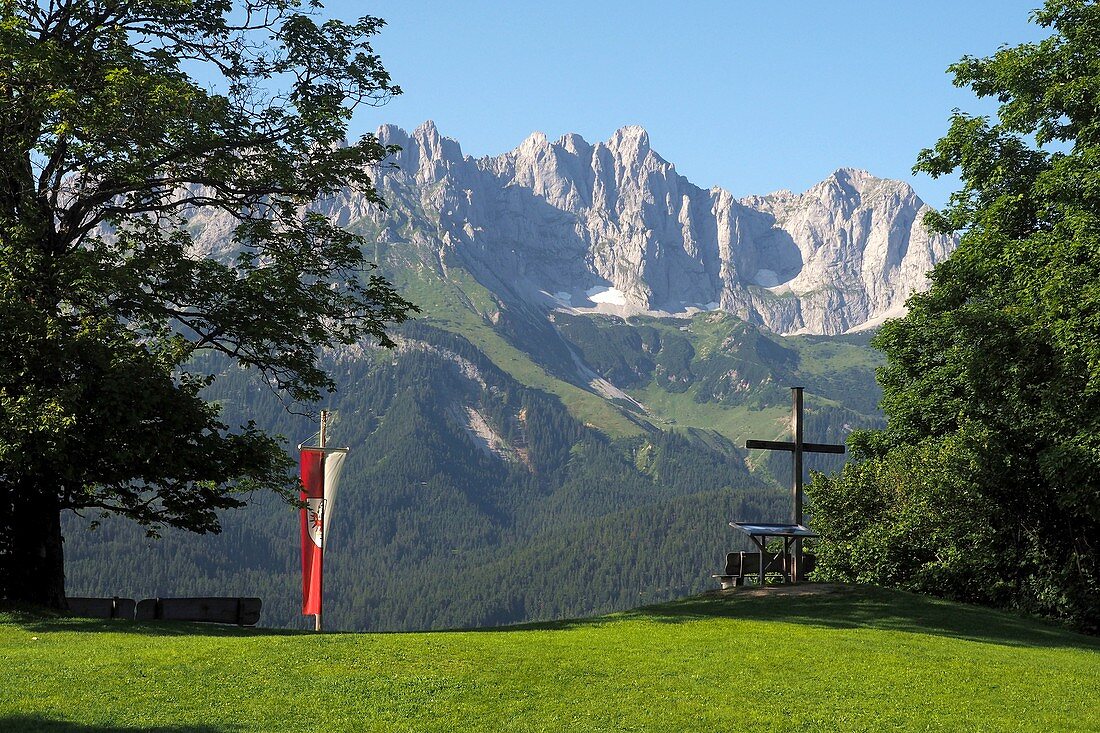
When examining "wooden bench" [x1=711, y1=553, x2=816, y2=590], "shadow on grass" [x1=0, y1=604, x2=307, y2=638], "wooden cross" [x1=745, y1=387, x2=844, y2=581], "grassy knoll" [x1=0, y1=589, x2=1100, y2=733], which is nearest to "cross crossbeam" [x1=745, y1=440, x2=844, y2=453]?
"wooden cross" [x1=745, y1=387, x2=844, y2=581]

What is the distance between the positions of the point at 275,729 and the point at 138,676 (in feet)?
13.5

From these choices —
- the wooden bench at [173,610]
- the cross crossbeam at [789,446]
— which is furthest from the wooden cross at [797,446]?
the wooden bench at [173,610]

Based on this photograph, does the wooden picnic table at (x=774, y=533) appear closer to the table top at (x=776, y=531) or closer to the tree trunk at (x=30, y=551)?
the table top at (x=776, y=531)

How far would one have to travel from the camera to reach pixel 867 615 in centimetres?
2861

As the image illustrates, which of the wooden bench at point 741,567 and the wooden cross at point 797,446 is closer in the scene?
the wooden bench at point 741,567

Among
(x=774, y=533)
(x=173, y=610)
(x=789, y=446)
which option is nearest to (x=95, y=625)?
(x=173, y=610)

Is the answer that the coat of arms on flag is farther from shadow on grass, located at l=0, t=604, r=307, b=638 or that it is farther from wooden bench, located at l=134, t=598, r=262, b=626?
shadow on grass, located at l=0, t=604, r=307, b=638

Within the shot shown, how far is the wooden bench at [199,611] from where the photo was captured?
27.8 metres

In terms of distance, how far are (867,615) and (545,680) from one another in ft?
41.8

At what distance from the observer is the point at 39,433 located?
23.5 metres

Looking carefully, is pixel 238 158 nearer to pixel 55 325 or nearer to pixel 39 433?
pixel 55 325

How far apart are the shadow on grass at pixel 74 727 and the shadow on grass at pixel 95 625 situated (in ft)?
25.7

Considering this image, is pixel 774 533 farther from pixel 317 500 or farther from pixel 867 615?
pixel 317 500

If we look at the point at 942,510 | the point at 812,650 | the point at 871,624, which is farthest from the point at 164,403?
the point at 942,510
